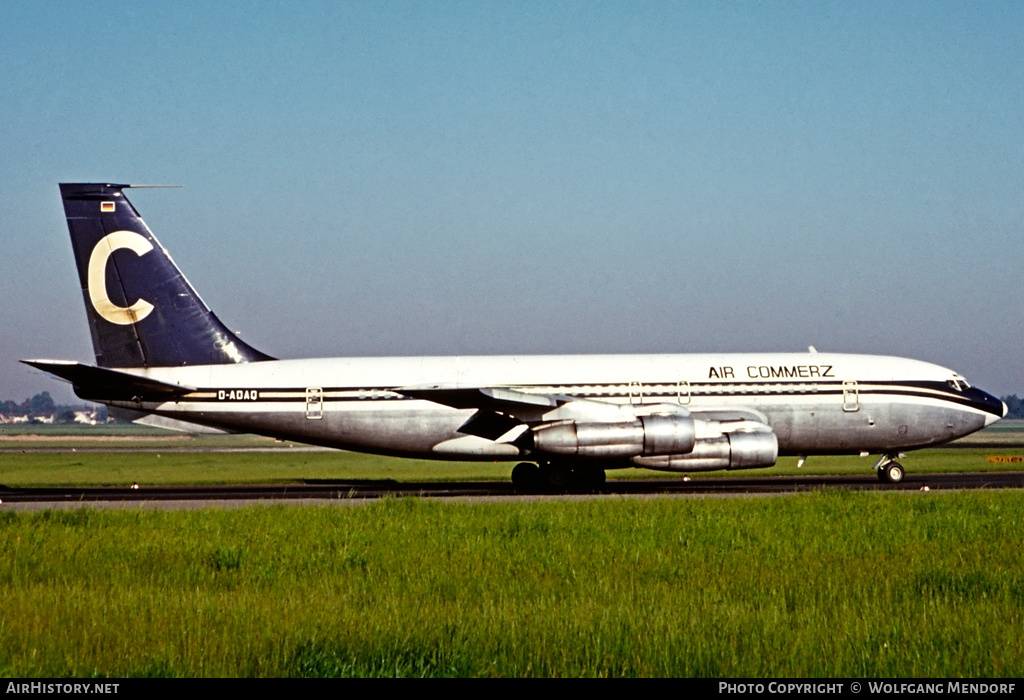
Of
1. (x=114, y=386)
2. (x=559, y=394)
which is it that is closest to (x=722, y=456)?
(x=559, y=394)

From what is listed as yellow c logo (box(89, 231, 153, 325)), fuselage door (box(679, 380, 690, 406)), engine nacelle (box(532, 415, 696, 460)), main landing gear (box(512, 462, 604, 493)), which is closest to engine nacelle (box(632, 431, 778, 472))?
engine nacelle (box(532, 415, 696, 460))

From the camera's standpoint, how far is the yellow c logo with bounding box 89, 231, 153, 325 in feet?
104

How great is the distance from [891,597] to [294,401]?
22064 millimetres

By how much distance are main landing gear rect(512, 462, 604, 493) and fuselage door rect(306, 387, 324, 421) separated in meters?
6.08

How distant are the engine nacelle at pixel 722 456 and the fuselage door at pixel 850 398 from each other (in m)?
4.08

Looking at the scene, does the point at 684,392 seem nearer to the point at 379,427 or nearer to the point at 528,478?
the point at 528,478

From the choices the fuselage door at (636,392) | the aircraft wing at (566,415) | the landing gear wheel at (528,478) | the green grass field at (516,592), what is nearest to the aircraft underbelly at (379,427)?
the aircraft wing at (566,415)

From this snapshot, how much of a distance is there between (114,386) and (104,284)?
335 centimetres

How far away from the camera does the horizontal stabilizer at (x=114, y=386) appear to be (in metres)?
29.4

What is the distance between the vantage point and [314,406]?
3159 centimetres

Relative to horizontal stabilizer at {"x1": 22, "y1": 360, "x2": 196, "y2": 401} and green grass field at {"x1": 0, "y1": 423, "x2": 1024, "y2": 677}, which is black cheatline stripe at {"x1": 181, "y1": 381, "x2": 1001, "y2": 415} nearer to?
horizontal stabilizer at {"x1": 22, "y1": 360, "x2": 196, "y2": 401}

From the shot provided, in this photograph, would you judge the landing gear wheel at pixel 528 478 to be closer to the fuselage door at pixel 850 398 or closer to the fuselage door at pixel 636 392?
the fuselage door at pixel 636 392

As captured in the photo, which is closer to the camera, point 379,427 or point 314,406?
point 314,406
